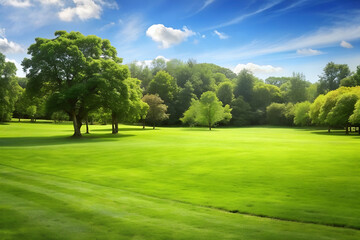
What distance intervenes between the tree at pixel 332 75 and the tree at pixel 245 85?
26131 millimetres

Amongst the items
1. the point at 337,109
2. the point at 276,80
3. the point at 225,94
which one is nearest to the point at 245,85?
the point at 225,94

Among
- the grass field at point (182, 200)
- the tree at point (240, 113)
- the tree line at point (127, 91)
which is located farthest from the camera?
the tree at point (240, 113)

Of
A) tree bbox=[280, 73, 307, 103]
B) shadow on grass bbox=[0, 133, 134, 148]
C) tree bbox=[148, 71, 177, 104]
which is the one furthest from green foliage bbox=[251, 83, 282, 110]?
shadow on grass bbox=[0, 133, 134, 148]

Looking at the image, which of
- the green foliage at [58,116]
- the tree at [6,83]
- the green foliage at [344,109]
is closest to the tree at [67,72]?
the tree at [6,83]

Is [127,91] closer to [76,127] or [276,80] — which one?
[76,127]

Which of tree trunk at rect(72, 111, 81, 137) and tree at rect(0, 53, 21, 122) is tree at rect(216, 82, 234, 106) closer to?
Answer: tree at rect(0, 53, 21, 122)

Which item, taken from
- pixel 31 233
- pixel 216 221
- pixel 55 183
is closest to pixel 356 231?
pixel 216 221

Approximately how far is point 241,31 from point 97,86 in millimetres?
20297

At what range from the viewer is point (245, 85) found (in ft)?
380

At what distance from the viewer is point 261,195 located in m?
9.83

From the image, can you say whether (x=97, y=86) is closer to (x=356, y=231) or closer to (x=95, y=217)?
(x=95, y=217)

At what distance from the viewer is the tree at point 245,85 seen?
116 meters

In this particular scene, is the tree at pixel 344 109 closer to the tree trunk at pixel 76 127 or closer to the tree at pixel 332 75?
the tree trunk at pixel 76 127

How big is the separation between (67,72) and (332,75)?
3925 inches
